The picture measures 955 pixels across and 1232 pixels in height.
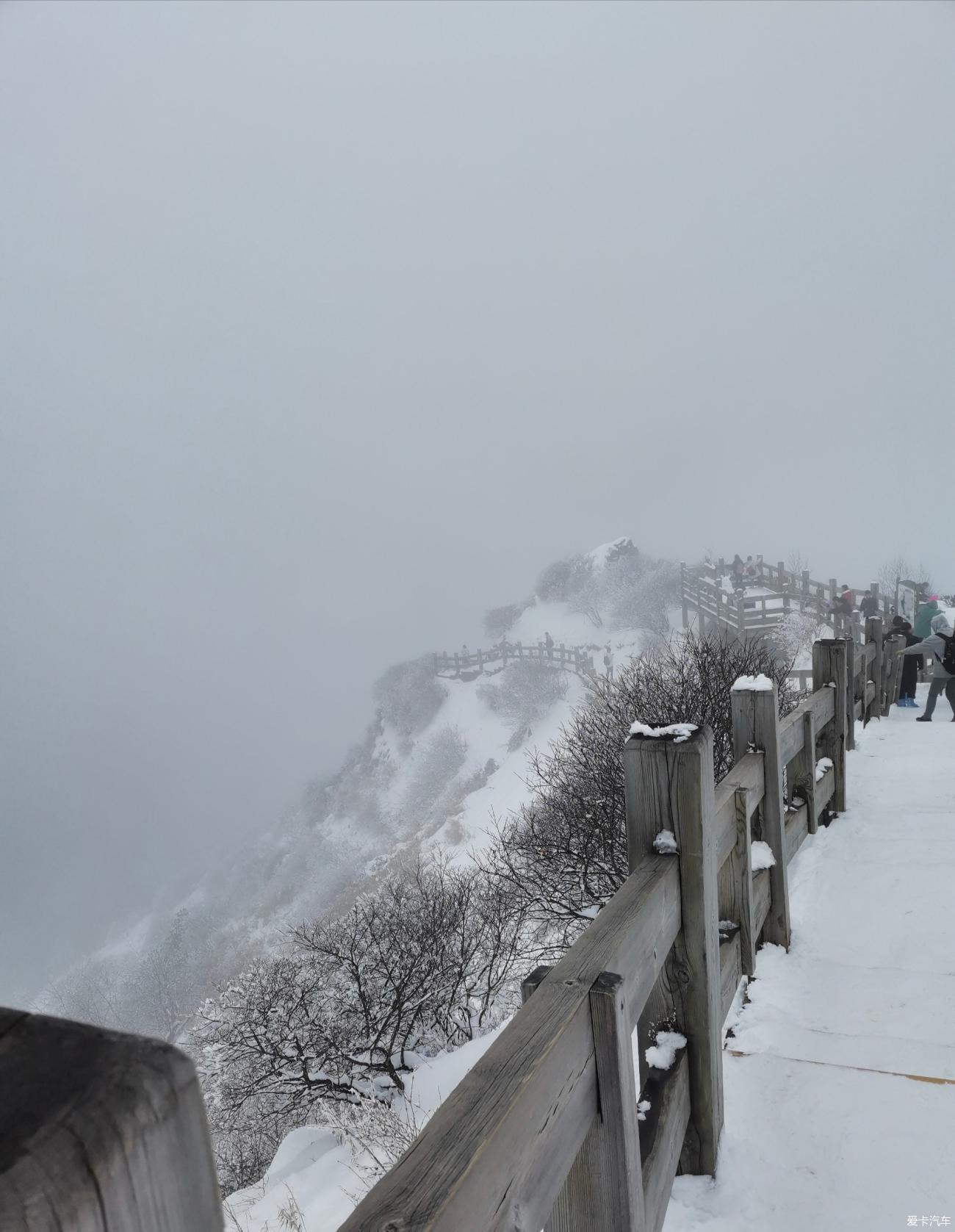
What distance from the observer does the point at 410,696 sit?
6106cm

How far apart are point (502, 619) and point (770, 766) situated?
69294mm

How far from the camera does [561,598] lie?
65000mm

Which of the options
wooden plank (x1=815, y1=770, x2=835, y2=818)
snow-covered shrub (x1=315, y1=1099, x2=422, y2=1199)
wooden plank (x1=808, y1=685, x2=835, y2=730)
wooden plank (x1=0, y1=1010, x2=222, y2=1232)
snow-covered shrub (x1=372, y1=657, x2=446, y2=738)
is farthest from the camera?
snow-covered shrub (x1=372, y1=657, x2=446, y2=738)

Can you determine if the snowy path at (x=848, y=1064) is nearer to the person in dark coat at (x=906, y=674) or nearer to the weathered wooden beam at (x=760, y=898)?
the weathered wooden beam at (x=760, y=898)

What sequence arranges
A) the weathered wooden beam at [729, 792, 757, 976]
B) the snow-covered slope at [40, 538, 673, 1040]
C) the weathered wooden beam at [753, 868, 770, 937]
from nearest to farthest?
the weathered wooden beam at [729, 792, 757, 976] < the weathered wooden beam at [753, 868, 770, 937] < the snow-covered slope at [40, 538, 673, 1040]

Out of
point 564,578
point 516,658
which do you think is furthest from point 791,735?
point 564,578

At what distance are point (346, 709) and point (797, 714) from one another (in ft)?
401

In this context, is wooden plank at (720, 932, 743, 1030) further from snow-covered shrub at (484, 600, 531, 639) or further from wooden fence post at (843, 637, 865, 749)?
snow-covered shrub at (484, 600, 531, 639)

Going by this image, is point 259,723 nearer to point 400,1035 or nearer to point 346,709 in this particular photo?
point 346,709

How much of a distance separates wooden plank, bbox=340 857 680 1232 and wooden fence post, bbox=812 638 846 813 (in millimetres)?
4049

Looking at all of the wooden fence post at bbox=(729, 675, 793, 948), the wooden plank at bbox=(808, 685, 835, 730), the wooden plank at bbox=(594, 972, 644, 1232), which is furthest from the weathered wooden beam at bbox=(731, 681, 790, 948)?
the wooden plank at bbox=(594, 972, 644, 1232)

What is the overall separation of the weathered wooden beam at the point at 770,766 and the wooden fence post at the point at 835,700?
1893 millimetres

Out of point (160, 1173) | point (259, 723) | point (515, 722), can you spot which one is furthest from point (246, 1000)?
point (259, 723)

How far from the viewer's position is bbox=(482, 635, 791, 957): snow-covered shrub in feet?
36.9
